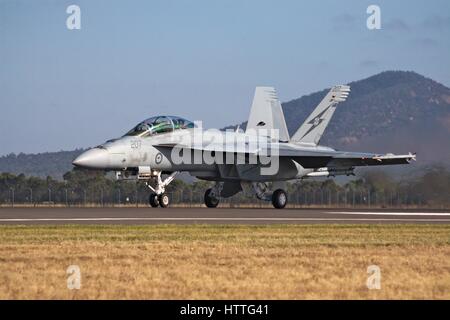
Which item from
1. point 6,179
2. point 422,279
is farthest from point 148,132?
point 6,179

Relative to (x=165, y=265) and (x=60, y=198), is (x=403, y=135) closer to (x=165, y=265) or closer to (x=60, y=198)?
(x=60, y=198)

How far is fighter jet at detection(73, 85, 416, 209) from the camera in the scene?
3347 centimetres

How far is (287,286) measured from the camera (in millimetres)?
11266

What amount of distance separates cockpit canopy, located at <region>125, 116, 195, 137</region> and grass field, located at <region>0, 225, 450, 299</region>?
42.9ft

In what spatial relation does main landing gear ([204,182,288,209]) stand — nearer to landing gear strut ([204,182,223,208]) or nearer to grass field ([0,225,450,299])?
landing gear strut ([204,182,223,208])

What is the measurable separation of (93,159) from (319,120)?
1339cm

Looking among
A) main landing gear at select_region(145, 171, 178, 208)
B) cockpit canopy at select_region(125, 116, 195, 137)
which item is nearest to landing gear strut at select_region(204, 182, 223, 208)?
main landing gear at select_region(145, 171, 178, 208)

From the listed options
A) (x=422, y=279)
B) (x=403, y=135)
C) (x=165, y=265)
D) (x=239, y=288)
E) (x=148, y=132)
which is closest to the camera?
(x=239, y=288)

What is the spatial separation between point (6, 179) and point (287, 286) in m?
68.7

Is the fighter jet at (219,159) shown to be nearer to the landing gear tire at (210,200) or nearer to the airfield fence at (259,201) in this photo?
the landing gear tire at (210,200)

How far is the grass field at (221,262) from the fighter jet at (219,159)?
12517 millimetres

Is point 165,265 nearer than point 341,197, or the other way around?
point 165,265

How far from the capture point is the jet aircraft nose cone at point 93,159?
105 ft

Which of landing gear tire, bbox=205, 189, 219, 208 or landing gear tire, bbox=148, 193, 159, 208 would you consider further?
landing gear tire, bbox=205, 189, 219, 208
